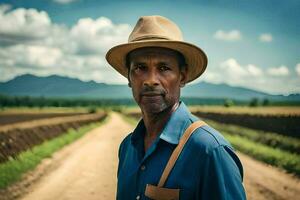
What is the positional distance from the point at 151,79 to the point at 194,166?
628 mm

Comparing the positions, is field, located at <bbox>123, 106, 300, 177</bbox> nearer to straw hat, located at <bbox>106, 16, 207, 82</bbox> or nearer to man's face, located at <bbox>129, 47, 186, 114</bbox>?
straw hat, located at <bbox>106, 16, 207, 82</bbox>

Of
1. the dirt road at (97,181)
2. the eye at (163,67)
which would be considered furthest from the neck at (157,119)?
the dirt road at (97,181)

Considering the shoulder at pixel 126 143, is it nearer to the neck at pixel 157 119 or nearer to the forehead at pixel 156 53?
the neck at pixel 157 119

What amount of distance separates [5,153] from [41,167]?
Result: 1.24 meters

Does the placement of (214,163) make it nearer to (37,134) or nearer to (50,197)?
(50,197)

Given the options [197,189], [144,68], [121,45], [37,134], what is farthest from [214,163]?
[37,134]

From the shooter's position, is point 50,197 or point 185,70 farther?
point 50,197

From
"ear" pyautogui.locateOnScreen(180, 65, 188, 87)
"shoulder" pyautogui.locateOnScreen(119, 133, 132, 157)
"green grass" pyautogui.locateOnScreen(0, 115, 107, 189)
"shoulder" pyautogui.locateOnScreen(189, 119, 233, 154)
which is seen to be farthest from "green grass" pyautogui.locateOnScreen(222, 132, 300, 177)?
"shoulder" pyautogui.locateOnScreen(189, 119, 233, 154)

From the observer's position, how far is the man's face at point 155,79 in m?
2.58

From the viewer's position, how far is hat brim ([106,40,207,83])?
2.58m

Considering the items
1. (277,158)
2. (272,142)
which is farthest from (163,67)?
(272,142)

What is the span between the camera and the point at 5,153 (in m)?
15.0

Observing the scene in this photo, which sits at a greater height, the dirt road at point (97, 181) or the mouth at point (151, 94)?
the mouth at point (151, 94)

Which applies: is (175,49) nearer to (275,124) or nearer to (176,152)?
(176,152)
